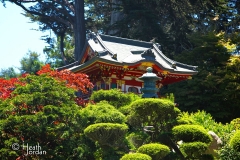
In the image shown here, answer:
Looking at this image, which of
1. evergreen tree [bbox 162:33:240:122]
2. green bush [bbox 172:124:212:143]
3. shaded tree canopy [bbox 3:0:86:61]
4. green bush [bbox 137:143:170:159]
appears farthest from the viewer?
shaded tree canopy [bbox 3:0:86:61]

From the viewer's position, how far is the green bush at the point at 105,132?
8805mm

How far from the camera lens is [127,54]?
1548 cm

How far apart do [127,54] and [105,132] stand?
6960mm

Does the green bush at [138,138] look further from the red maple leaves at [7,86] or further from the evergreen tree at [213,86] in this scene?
the evergreen tree at [213,86]

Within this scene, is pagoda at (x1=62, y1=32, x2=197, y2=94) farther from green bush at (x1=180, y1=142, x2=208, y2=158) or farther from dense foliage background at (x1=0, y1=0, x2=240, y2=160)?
green bush at (x1=180, y1=142, x2=208, y2=158)

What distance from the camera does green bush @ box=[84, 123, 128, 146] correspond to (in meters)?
8.80

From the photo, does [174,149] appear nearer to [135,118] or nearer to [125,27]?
[135,118]

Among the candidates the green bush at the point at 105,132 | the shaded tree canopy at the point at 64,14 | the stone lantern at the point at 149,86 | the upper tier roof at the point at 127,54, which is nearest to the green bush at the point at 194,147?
the green bush at the point at 105,132

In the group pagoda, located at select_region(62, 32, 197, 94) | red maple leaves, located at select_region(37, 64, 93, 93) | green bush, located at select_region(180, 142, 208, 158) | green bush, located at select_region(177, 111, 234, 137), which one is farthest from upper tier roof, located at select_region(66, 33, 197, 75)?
green bush, located at select_region(180, 142, 208, 158)

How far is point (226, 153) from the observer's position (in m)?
9.62

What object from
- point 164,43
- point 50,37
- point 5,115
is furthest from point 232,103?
point 50,37

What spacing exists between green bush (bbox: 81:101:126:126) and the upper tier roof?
156 inches

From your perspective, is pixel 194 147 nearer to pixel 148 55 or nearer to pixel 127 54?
pixel 148 55

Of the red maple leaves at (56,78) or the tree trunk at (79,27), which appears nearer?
the red maple leaves at (56,78)
